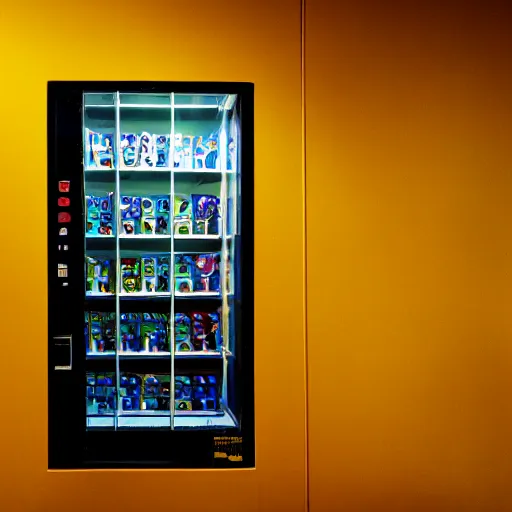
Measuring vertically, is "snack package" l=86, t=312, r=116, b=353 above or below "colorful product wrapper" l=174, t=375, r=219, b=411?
above

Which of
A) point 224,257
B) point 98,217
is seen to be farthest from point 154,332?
point 98,217

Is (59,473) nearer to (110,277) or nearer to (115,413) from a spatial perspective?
(115,413)

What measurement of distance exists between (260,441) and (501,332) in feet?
3.95

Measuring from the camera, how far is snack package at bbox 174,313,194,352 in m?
2.94

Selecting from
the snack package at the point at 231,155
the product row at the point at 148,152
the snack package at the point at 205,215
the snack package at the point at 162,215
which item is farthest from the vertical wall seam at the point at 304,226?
the snack package at the point at 162,215

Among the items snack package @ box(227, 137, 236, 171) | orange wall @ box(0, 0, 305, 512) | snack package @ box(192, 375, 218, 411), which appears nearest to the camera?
orange wall @ box(0, 0, 305, 512)

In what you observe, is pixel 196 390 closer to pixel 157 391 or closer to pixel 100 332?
pixel 157 391

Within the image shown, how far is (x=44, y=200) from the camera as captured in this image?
2.44 meters

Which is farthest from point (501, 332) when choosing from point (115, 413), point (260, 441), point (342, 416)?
point (115, 413)

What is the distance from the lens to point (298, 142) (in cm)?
250

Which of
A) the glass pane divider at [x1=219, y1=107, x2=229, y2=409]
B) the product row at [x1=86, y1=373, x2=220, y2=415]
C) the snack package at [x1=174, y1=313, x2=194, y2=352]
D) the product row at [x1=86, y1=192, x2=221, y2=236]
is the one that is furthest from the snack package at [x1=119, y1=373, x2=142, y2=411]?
the product row at [x1=86, y1=192, x2=221, y2=236]

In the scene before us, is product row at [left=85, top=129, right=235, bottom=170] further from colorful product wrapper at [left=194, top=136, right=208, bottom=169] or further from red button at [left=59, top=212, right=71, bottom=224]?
red button at [left=59, top=212, right=71, bottom=224]

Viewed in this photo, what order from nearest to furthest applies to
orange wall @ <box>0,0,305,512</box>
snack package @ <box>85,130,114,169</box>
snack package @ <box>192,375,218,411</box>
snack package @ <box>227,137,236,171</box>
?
orange wall @ <box>0,0,305,512</box>
snack package @ <box>227,137,236,171</box>
snack package @ <box>85,130,114,169</box>
snack package @ <box>192,375,218,411</box>

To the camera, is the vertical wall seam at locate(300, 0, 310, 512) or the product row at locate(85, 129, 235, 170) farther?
the product row at locate(85, 129, 235, 170)
